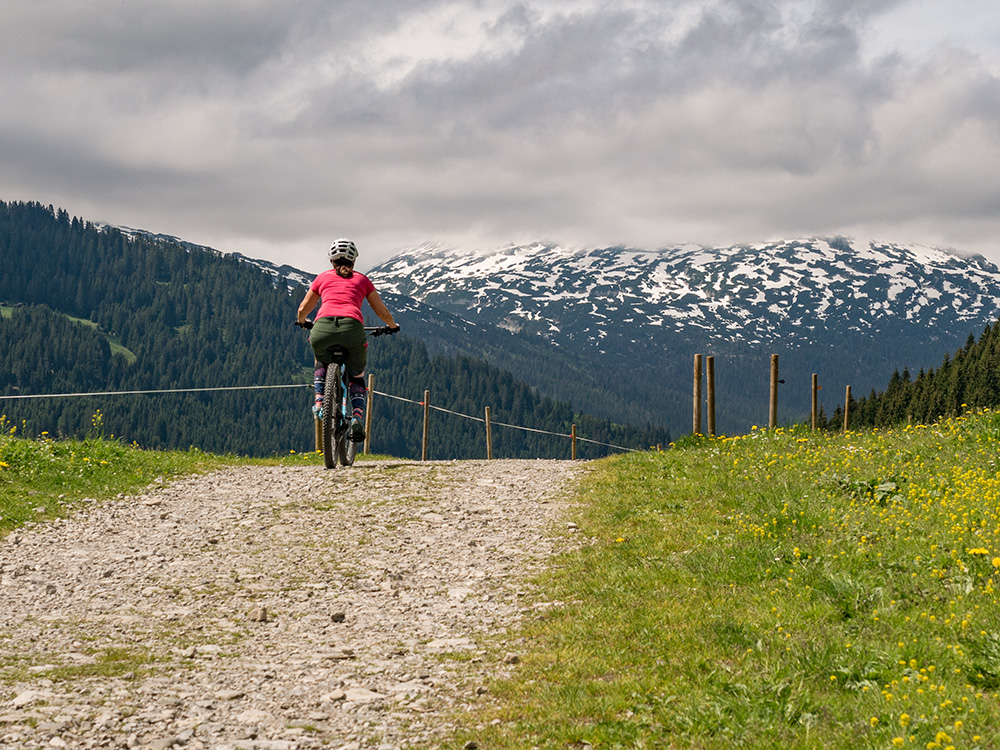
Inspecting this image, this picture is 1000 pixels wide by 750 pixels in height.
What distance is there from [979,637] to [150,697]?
5.74 metres

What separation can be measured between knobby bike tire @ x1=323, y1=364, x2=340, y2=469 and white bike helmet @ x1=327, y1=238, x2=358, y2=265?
195 cm

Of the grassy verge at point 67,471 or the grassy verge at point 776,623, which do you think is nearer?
the grassy verge at point 776,623

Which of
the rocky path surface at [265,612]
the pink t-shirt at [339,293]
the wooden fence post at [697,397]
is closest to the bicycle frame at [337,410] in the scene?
the pink t-shirt at [339,293]

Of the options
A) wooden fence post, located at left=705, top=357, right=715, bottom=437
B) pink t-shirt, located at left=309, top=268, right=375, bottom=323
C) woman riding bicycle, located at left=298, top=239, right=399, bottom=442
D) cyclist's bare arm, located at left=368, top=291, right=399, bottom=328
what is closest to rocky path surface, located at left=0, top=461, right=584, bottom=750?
woman riding bicycle, located at left=298, top=239, right=399, bottom=442

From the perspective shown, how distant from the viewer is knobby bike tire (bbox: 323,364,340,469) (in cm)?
1538

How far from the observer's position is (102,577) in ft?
30.1

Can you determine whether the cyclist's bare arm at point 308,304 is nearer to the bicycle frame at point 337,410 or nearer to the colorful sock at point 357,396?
the bicycle frame at point 337,410

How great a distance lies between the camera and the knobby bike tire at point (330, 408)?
1538 cm

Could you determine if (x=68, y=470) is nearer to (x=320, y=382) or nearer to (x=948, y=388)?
(x=320, y=382)

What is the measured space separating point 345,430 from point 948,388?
102 metres

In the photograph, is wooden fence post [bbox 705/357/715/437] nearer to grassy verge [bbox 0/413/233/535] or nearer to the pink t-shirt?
the pink t-shirt

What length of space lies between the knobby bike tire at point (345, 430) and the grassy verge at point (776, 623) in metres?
5.38

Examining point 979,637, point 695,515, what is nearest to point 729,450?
point 695,515

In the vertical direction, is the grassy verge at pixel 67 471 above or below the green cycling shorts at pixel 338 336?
below
